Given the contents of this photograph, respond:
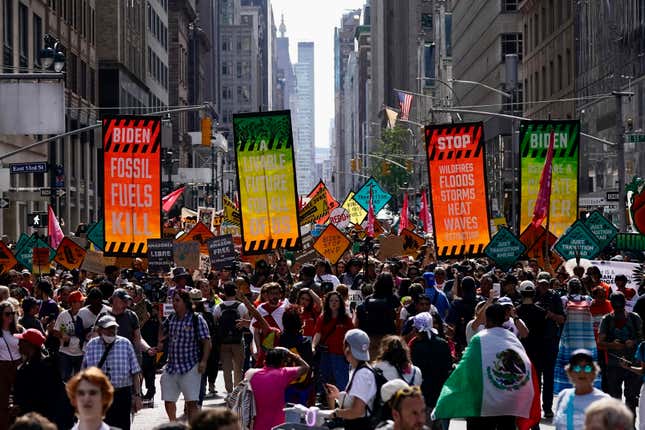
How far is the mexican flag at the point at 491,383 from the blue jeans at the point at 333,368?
5.17 metres

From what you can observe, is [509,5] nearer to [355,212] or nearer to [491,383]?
[355,212]

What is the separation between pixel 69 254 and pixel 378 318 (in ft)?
41.1

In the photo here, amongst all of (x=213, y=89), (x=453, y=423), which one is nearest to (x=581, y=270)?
(x=453, y=423)

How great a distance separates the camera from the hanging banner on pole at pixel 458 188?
1013 inches

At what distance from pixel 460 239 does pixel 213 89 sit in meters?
160

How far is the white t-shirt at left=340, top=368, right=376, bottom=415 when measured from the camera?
10.3 metres

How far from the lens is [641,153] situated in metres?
48.3

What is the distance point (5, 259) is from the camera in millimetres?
25922

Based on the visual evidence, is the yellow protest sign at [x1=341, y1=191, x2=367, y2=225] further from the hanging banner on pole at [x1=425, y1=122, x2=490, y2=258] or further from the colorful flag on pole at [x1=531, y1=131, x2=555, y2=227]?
the hanging banner on pole at [x1=425, y1=122, x2=490, y2=258]

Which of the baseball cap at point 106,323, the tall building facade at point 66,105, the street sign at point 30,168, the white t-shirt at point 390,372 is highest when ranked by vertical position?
the tall building facade at point 66,105

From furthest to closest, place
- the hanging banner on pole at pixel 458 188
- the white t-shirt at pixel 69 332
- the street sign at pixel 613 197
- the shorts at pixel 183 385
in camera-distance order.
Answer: the street sign at pixel 613 197, the hanging banner on pole at pixel 458 188, the white t-shirt at pixel 69 332, the shorts at pixel 183 385

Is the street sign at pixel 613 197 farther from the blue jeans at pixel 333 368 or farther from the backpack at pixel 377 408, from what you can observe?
the backpack at pixel 377 408

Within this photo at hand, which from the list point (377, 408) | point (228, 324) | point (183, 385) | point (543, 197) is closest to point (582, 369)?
point (377, 408)

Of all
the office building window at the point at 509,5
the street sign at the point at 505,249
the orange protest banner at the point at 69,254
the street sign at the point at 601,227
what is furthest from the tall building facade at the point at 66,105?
the office building window at the point at 509,5
